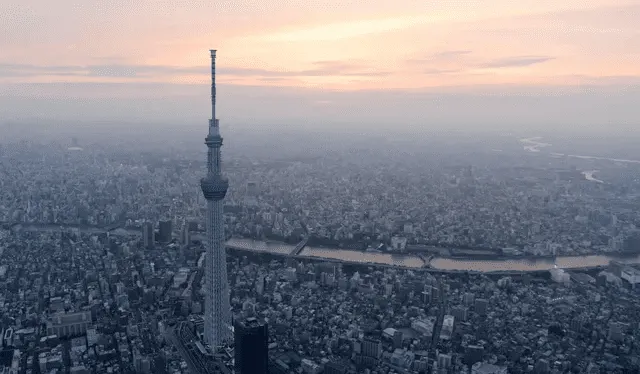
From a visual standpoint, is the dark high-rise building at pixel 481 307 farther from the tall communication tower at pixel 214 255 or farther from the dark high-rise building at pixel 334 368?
the tall communication tower at pixel 214 255

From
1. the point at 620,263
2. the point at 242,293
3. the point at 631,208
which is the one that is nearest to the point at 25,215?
the point at 242,293

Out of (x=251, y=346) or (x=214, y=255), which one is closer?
(x=251, y=346)

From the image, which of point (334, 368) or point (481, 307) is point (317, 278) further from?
point (334, 368)

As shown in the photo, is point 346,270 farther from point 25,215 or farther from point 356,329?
point 25,215

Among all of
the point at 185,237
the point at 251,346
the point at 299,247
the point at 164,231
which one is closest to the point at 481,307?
the point at 251,346

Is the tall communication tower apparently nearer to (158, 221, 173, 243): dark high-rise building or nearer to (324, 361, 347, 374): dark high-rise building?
(324, 361, 347, 374): dark high-rise building

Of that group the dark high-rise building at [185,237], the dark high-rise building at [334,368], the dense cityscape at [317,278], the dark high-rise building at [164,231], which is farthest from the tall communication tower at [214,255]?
the dark high-rise building at [164,231]
